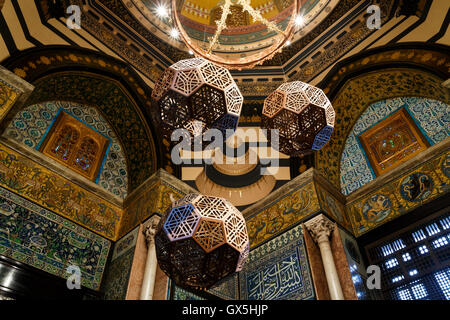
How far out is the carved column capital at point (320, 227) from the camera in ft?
12.9

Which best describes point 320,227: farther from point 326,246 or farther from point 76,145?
point 76,145

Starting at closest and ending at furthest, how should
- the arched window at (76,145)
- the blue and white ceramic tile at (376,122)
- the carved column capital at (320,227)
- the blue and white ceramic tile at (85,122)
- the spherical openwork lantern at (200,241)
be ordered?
1. the spherical openwork lantern at (200,241)
2. the carved column capital at (320,227)
3. the blue and white ceramic tile at (85,122)
4. the blue and white ceramic tile at (376,122)
5. the arched window at (76,145)

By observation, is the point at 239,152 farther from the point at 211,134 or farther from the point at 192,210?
the point at 192,210

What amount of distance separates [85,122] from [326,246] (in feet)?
12.3

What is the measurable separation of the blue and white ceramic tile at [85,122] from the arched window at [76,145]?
82 mm

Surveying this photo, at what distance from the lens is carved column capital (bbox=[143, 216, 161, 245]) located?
4000mm

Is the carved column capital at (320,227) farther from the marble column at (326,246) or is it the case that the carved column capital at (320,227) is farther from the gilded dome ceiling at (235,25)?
the gilded dome ceiling at (235,25)

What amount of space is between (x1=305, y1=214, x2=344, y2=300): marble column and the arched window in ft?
9.98

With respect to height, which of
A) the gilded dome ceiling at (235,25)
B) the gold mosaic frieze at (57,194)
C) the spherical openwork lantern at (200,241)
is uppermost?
the gilded dome ceiling at (235,25)

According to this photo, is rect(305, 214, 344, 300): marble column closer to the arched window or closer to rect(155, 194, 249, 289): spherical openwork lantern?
rect(155, 194, 249, 289): spherical openwork lantern

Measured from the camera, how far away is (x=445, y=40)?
4.03 metres

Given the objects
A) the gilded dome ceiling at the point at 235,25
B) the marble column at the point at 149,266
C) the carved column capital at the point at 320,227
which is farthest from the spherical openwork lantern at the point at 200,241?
the gilded dome ceiling at the point at 235,25

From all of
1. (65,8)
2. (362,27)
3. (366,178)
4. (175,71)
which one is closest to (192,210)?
(175,71)

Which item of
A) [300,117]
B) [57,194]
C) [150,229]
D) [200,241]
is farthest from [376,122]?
[57,194]
